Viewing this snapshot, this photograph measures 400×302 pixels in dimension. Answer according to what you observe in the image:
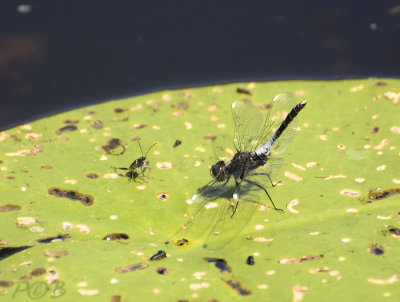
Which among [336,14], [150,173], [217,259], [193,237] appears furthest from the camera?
[336,14]

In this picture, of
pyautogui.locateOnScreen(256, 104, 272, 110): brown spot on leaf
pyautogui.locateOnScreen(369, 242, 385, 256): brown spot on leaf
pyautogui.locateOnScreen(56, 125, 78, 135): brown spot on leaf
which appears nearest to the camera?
pyautogui.locateOnScreen(369, 242, 385, 256): brown spot on leaf

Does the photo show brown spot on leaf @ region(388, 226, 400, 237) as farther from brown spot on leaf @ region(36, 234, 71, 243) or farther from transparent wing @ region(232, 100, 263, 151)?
brown spot on leaf @ region(36, 234, 71, 243)

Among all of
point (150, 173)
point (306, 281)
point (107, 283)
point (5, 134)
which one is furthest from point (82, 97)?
point (306, 281)

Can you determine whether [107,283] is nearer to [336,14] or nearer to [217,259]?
[217,259]

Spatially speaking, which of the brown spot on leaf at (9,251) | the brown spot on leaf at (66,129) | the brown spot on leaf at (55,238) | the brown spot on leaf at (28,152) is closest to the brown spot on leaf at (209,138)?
the brown spot on leaf at (66,129)

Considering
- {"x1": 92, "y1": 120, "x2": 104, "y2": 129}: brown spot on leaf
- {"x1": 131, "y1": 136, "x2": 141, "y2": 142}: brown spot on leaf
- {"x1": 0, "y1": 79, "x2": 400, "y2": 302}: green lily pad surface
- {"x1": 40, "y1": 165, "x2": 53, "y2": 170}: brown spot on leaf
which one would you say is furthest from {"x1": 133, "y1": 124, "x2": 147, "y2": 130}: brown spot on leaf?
{"x1": 40, "y1": 165, "x2": 53, "y2": 170}: brown spot on leaf

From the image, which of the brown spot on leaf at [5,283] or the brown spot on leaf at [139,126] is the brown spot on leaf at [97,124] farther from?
the brown spot on leaf at [5,283]
